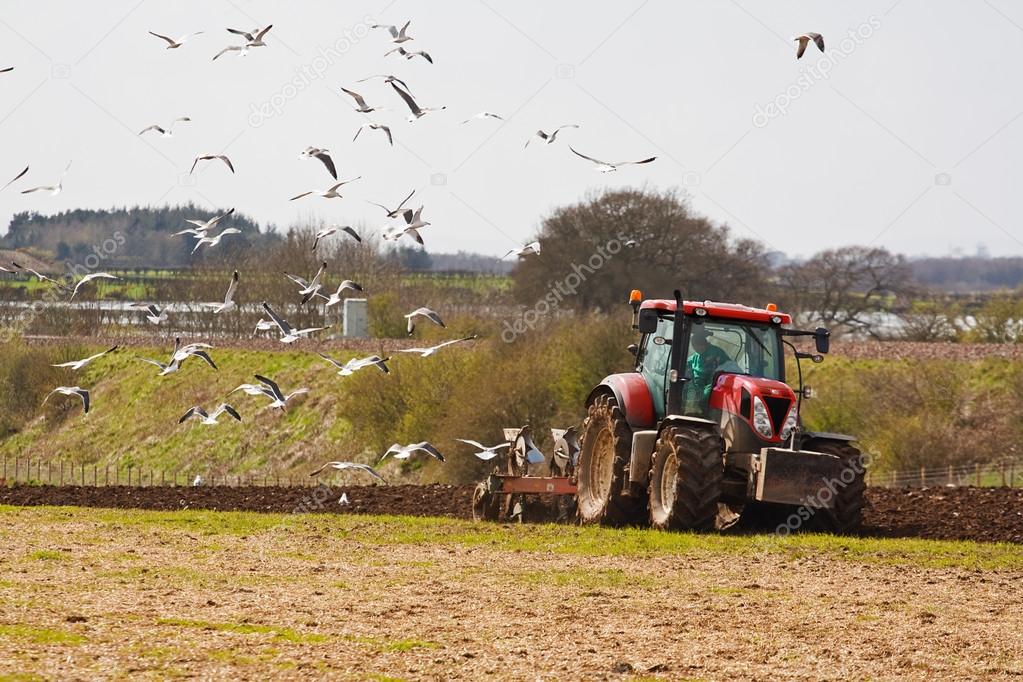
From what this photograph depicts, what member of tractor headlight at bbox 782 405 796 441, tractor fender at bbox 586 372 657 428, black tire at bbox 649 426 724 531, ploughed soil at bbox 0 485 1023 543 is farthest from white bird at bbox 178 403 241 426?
tractor headlight at bbox 782 405 796 441

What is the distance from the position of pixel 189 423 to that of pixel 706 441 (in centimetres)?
4501

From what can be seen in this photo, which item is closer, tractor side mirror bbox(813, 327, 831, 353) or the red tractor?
the red tractor

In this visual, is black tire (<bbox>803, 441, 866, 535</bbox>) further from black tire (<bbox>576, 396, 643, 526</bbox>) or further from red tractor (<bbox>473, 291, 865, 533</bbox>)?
black tire (<bbox>576, 396, 643, 526</bbox>)

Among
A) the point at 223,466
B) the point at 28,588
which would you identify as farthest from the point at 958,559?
the point at 223,466

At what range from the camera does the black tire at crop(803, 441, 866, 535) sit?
16688 mm

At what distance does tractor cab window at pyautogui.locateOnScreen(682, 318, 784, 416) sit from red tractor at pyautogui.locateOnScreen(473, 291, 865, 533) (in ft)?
0.04

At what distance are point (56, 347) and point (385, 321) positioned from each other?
561 inches

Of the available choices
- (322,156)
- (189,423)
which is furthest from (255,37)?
(189,423)

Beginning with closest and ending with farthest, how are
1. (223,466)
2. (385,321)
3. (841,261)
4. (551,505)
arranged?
(551,505) < (223,466) < (385,321) < (841,261)

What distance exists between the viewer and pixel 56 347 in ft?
187

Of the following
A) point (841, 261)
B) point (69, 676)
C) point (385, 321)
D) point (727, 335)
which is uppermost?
point (841, 261)

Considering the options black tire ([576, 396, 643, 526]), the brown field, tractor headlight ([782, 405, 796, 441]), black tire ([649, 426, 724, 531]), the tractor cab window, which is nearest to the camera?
the brown field

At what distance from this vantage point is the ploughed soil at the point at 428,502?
18.3 metres

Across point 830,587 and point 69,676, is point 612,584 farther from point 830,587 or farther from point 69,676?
point 69,676
